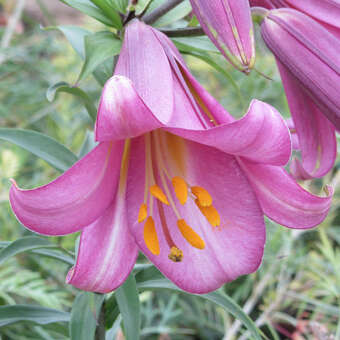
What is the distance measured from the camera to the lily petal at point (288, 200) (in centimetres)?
58

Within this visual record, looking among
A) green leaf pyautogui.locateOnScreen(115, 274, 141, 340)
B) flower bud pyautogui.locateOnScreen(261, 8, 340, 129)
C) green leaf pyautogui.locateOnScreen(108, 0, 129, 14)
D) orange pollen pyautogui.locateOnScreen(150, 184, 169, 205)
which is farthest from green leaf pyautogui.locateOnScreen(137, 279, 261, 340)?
green leaf pyautogui.locateOnScreen(108, 0, 129, 14)

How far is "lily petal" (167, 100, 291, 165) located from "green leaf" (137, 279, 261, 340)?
0.22 m

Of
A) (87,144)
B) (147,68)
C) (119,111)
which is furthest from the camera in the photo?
(87,144)

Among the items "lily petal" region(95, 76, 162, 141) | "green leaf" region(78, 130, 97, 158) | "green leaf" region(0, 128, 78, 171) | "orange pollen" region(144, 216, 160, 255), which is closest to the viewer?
"lily petal" region(95, 76, 162, 141)

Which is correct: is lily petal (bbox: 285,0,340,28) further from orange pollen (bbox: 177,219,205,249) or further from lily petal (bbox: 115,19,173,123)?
orange pollen (bbox: 177,219,205,249)

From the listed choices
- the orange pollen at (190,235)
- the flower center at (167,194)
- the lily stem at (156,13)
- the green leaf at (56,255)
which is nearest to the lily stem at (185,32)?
the lily stem at (156,13)

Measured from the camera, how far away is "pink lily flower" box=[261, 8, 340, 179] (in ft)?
1.88

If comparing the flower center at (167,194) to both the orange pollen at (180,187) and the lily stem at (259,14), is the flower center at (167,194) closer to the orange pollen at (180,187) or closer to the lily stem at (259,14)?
the orange pollen at (180,187)

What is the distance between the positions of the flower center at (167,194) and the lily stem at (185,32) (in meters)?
0.13

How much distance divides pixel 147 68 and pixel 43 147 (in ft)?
0.69

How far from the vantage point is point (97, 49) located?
60 centimetres

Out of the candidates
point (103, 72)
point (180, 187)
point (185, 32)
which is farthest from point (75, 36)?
point (180, 187)

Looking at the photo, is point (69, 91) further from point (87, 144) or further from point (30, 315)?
point (30, 315)

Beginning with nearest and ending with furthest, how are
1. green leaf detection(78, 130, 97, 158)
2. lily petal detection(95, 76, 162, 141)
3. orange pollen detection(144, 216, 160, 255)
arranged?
1. lily petal detection(95, 76, 162, 141)
2. orange pollen detection(144, 216, 160, 255)
3. green leaf detection(78, 130, 97, 158)
